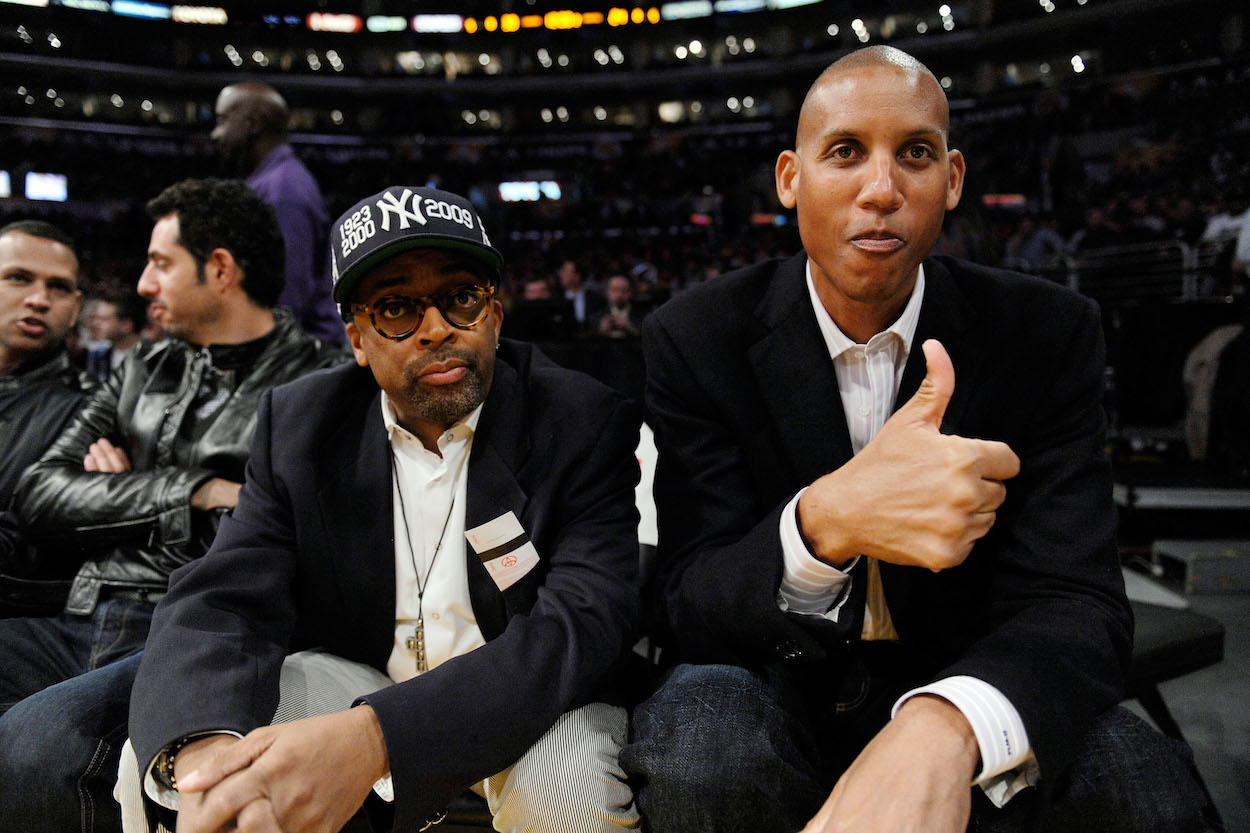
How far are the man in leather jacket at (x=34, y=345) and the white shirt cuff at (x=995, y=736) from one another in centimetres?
247

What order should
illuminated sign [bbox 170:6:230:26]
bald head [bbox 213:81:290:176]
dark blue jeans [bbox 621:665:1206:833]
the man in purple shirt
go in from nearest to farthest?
1. dark blue jeans [bbox 621:665:1206:833]
2. the man in purple shirt
3. bald head [bbox 213:81:290:176]
4. illuminated sign [bbox 170:6:230:26]

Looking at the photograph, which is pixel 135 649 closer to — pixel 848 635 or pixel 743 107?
pixel 848 635

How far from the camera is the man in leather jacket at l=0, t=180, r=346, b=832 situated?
5.03 feet

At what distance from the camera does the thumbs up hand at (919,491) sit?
115 cm

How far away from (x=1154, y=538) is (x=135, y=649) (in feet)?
15.0

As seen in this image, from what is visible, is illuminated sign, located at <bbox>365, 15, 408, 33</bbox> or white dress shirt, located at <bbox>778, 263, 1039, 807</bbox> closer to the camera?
white dress shirt, located at <bbox>778, 263, 1039, 807</bbox>

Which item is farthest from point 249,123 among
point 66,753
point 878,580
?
point 878,580

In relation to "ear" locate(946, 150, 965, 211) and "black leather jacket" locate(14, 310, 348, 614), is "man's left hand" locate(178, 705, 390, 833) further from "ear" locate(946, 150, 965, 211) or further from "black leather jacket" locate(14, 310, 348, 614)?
"ear" locate(946, 150, 965, 211)

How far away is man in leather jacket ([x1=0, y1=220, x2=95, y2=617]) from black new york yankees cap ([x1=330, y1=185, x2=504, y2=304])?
1450 mm

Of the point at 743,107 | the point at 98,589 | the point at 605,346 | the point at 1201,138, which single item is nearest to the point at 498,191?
the point at 743,107

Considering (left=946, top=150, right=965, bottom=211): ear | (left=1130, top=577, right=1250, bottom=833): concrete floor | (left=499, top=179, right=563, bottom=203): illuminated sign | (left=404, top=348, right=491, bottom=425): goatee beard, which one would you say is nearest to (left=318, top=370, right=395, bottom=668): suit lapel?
(left=404, top=348, right=491, bottom=425): goatee beard

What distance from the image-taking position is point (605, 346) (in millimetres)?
3619

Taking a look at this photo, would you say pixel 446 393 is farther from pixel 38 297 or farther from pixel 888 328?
pixel 38 297

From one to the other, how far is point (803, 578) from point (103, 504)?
1.69m
